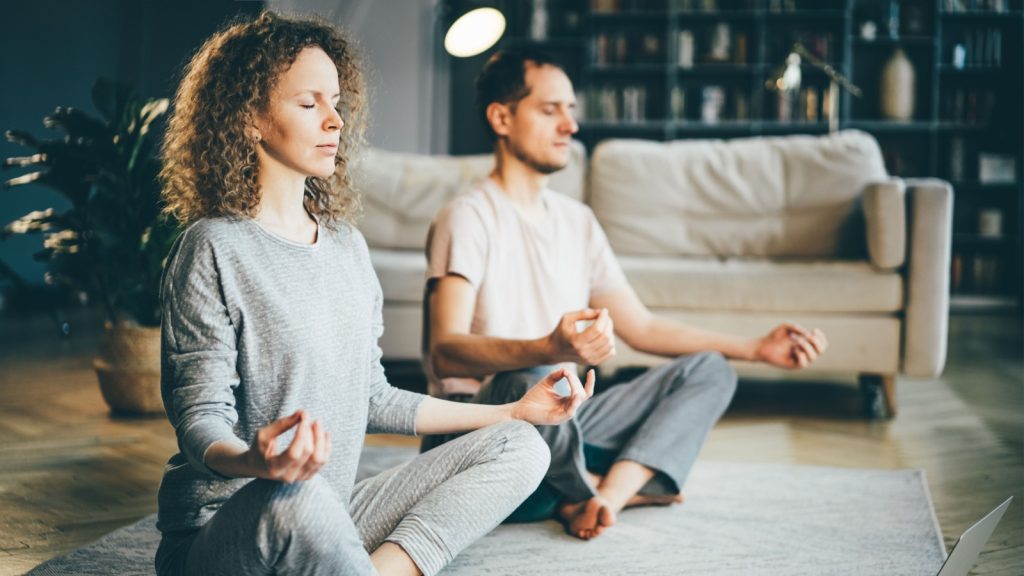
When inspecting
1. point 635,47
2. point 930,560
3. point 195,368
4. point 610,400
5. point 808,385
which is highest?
point 635,47

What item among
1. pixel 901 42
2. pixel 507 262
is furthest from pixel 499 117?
pixel 901 42

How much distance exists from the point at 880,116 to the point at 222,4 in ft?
12.9

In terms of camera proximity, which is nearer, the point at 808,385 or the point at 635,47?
the point at 808,385

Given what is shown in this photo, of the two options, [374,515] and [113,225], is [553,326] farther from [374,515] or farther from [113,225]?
[113,225]

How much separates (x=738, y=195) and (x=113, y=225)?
2182 mm

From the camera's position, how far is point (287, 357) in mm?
1344

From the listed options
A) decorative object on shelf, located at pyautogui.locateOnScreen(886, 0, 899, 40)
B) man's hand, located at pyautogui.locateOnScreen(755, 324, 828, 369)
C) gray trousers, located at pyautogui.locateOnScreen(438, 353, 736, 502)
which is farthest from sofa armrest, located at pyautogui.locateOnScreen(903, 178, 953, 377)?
decorative object on shelf, located at pyautogui.locateOnScreen(886, 0, 899, 40)

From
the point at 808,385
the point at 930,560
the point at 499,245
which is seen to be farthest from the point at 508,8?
the point at 930,560

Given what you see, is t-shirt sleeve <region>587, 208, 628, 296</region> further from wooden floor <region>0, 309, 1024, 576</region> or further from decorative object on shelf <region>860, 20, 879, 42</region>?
decorative object on shelf <region>860, 20, 879, 42</region>

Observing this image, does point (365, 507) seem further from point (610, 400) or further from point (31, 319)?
point (31, 319)

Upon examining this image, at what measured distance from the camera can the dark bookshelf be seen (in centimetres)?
609

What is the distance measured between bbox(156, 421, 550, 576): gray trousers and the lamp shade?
289cm

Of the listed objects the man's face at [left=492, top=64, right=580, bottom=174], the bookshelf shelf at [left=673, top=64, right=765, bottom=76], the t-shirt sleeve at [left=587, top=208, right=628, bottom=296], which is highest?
the bookshelf shelf at [left=673, top=64, right=765, bottom=76]

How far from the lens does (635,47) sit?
6.64 metres
